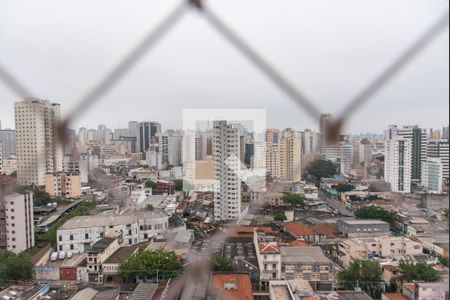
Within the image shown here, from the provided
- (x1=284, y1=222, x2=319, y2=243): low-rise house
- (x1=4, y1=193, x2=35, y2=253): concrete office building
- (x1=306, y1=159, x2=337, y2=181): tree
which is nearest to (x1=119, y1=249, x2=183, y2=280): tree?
(x1=4, y1=193, x2=35, y2=253): concrete office building

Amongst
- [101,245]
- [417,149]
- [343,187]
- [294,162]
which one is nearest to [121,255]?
[101,245]

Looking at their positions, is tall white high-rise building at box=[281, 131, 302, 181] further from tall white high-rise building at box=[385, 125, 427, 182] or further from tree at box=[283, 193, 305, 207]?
tree at box=[283, 193, 305, 207]

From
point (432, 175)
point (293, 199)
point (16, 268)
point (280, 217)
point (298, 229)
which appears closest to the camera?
point (16, 268)

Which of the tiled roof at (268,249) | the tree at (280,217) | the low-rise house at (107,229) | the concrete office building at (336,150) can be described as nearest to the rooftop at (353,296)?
the tiled roof at (268,249)

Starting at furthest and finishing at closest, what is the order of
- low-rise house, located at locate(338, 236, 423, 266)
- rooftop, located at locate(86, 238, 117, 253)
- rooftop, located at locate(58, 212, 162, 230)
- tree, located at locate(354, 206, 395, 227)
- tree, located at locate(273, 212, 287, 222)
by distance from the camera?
tree, located at locate(273, 212, 287, 222) < tree, located at locate(354, 206, 395, 227) < rooftop, located at locate(58, 212, 162, 230) < low-rise house, located at locate(338, 236, 423, 266) < rooftop, located at locate(86, 238, 117, 253)

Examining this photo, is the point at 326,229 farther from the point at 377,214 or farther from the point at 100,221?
the point at 100,221

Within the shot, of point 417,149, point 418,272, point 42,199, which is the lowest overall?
point 418,272
